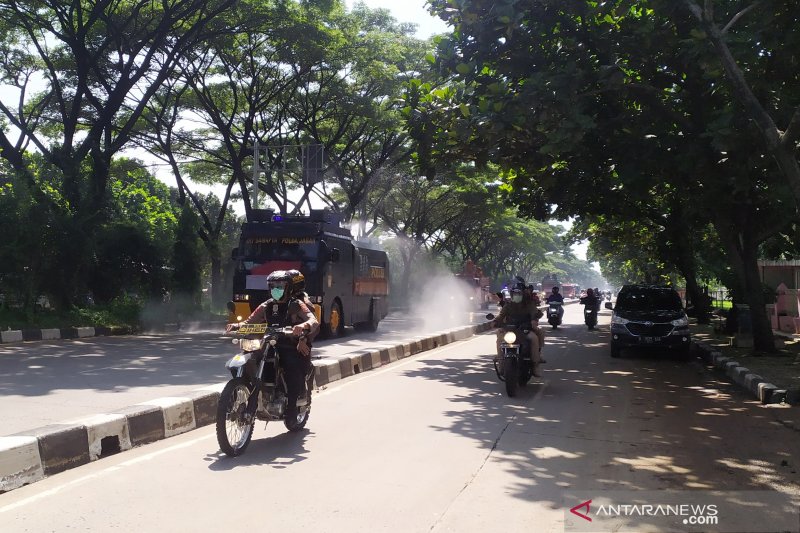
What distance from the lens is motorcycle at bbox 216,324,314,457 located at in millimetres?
5832

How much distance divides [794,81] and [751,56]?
201cm

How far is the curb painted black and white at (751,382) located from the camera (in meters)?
9.29

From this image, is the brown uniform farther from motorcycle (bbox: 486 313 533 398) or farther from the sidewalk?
the sidewalk

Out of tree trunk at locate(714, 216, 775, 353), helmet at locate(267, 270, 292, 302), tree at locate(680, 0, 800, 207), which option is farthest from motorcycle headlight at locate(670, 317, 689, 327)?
helmet at locate(267, 270, 292, 302)

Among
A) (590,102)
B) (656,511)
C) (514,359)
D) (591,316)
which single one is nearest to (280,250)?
(590,102)

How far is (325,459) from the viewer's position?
5.90 metres

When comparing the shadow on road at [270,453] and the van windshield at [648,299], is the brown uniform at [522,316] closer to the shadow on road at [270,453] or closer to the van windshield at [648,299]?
the shadow on road at [270,453]

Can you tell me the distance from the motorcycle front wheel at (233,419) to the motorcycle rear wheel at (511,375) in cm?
425

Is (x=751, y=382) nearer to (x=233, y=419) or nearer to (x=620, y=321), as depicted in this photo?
(x=620, y=321)

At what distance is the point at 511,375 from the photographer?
9.43 meters

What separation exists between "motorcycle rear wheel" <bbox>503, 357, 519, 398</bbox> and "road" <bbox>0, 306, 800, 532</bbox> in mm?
176

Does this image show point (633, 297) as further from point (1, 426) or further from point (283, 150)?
point (283, 150)

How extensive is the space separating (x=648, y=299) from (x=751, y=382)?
18.7 feet

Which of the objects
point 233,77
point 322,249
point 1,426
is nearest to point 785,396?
point 1,426
